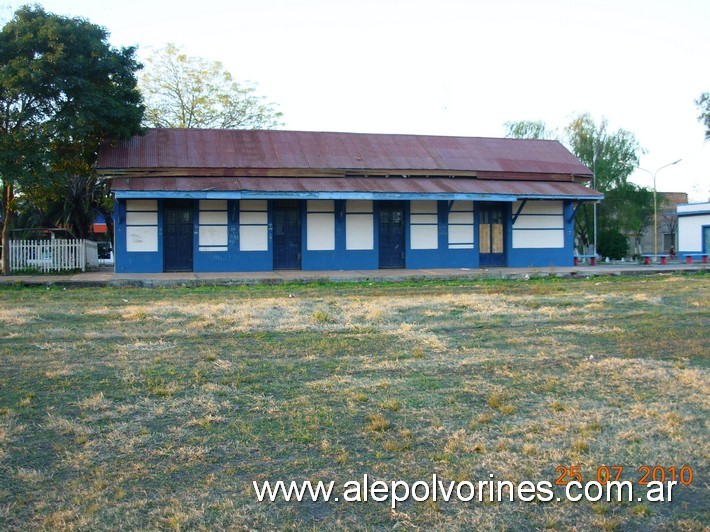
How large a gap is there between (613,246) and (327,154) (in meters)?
20.5

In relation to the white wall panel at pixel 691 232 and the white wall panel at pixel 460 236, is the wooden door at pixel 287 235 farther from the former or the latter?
the white wall panel at pixel 691 232

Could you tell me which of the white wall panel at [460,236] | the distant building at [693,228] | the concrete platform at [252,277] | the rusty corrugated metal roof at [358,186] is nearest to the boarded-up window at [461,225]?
the white wall panel at [460,236]

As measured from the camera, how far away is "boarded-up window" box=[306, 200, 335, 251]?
24.0m

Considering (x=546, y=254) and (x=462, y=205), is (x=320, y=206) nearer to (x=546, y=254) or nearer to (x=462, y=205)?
(x=462, y=205)

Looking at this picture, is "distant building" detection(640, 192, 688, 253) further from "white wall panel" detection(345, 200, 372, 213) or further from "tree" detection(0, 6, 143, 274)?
"tree" detection(0, 6, 143, 274)

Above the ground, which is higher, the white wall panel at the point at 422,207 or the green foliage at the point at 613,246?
the white wall panel at the point at 422,207

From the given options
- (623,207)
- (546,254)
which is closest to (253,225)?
(546,254)

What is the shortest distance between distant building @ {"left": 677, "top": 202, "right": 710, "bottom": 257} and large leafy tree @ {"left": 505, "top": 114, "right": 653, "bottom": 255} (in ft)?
8.08

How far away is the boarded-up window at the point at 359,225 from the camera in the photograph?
24359 mm

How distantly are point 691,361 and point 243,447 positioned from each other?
5134mm

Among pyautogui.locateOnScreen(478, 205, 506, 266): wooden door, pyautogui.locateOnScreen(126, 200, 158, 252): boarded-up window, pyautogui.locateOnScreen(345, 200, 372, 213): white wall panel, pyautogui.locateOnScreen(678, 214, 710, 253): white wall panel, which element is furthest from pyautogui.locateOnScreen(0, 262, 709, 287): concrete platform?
pyautogui.locateOnScreen(678, 214, 710, 253): white wall panel

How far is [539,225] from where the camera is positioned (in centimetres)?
2645
